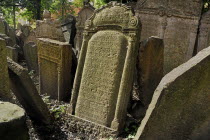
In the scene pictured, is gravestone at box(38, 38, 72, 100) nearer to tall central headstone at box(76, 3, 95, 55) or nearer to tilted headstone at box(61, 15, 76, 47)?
tall central headstone at box(76, 3, 95, 55)

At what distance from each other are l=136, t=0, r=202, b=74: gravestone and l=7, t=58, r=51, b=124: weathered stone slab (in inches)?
139

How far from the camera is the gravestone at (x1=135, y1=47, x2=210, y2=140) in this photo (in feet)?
6.30

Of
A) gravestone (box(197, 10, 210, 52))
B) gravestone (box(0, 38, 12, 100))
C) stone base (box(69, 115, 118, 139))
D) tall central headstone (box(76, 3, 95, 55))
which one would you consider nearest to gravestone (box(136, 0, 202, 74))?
gravestone (box(197, 10, 210, 52))

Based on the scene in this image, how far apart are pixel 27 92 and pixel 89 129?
1.15 metres

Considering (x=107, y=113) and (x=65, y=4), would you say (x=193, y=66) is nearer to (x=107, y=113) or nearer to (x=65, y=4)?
(x=107, y=113)

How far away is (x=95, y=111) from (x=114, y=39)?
1.22m

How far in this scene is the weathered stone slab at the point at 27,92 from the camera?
2.92m

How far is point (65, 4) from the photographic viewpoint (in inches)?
475

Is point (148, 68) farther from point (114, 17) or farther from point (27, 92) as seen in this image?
point (27, 92)

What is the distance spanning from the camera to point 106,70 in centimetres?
323

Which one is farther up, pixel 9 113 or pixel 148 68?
pixel 148 68

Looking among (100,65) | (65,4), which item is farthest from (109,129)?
(65,4)

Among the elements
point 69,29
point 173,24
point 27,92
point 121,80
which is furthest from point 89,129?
point 69,29

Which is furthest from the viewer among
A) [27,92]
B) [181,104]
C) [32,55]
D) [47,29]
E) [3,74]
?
[47,29]
